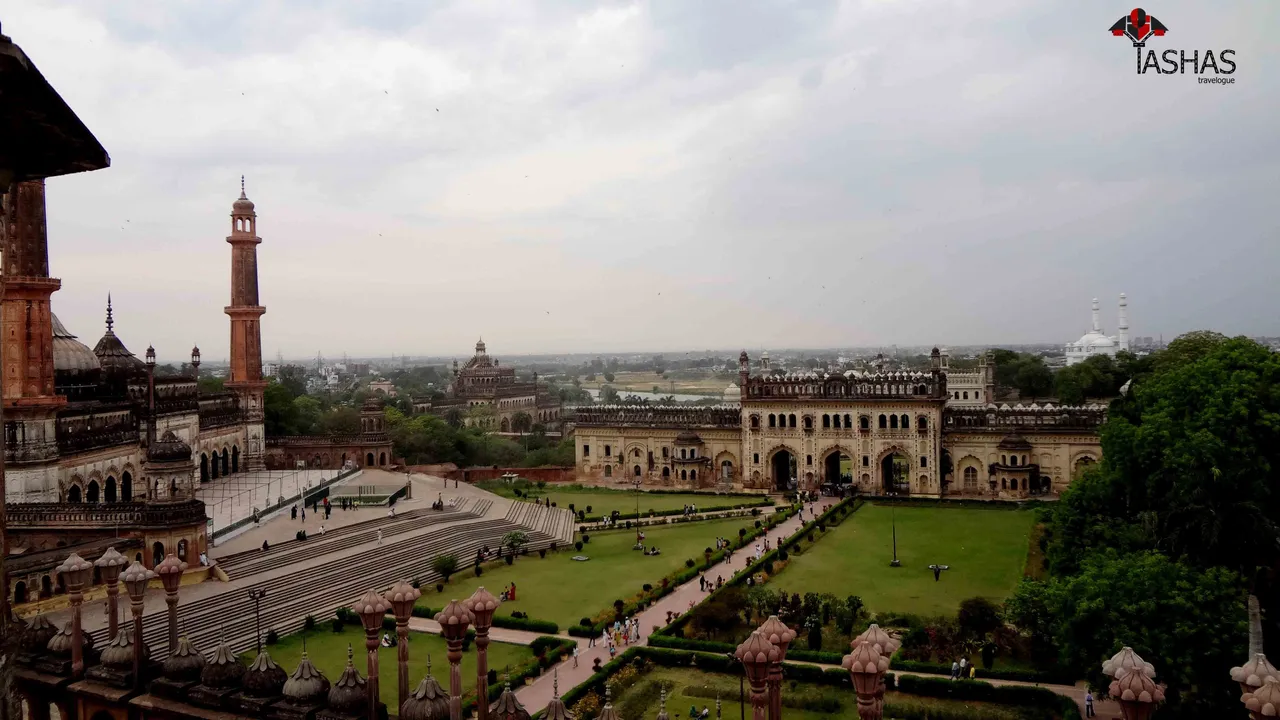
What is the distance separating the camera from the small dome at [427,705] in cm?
668

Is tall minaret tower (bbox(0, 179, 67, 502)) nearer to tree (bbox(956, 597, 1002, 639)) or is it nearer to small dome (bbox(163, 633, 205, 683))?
small dome (bbox(163, 633, 205, 683))

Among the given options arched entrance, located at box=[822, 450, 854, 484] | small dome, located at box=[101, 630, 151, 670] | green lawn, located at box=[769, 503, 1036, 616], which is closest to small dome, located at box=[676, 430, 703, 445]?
arched entrance, located at box=[822, 450, 854, 484]

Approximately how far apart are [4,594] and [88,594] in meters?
23.0

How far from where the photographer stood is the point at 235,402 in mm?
45531

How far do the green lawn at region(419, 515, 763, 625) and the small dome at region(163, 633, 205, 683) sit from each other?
17760mm

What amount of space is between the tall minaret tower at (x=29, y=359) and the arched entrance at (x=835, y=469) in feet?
121

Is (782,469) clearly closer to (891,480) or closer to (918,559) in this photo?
(891,480)

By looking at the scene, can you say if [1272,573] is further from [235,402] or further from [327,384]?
[327,384]

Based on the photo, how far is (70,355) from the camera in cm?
3616

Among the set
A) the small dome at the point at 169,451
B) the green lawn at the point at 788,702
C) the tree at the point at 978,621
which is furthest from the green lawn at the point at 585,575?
the tree at the point at 978,621

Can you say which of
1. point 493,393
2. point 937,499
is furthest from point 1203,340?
point 493,393

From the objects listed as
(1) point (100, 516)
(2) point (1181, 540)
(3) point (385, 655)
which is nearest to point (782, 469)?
(3) point (385, 655)

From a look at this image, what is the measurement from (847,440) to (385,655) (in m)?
32.4

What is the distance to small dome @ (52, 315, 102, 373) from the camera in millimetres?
35625
